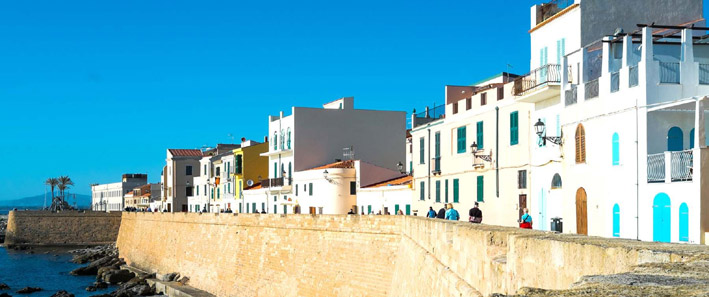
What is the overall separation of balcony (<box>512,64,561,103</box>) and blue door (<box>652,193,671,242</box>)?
6.34 m

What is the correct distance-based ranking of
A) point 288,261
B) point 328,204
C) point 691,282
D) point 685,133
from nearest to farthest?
point 691,282 → point 685,133 → point 288,261 → point 328,204

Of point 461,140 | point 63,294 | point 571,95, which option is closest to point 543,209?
point 571,95

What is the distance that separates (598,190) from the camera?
19.2 m

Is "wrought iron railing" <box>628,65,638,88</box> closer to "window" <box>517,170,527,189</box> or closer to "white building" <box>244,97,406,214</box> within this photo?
"window" <box>517,170,527,189</box>

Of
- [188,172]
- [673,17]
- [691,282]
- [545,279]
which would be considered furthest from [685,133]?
[188,172]

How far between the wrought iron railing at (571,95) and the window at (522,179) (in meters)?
4.67

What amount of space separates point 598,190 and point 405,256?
18.0 feet

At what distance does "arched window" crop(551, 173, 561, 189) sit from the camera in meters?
22.8

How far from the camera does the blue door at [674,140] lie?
17.1m

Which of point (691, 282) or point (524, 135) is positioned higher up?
point (524, 135)

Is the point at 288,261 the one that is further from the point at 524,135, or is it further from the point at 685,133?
the point at 685,133

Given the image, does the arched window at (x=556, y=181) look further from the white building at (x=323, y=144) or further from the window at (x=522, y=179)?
the white building at (x=323, y=144)

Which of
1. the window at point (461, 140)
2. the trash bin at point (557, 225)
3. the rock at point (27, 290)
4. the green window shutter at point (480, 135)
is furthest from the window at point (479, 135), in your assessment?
the rock at point (27, 290)

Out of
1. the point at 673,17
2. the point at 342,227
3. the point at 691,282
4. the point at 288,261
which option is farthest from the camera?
the point at 288,261
